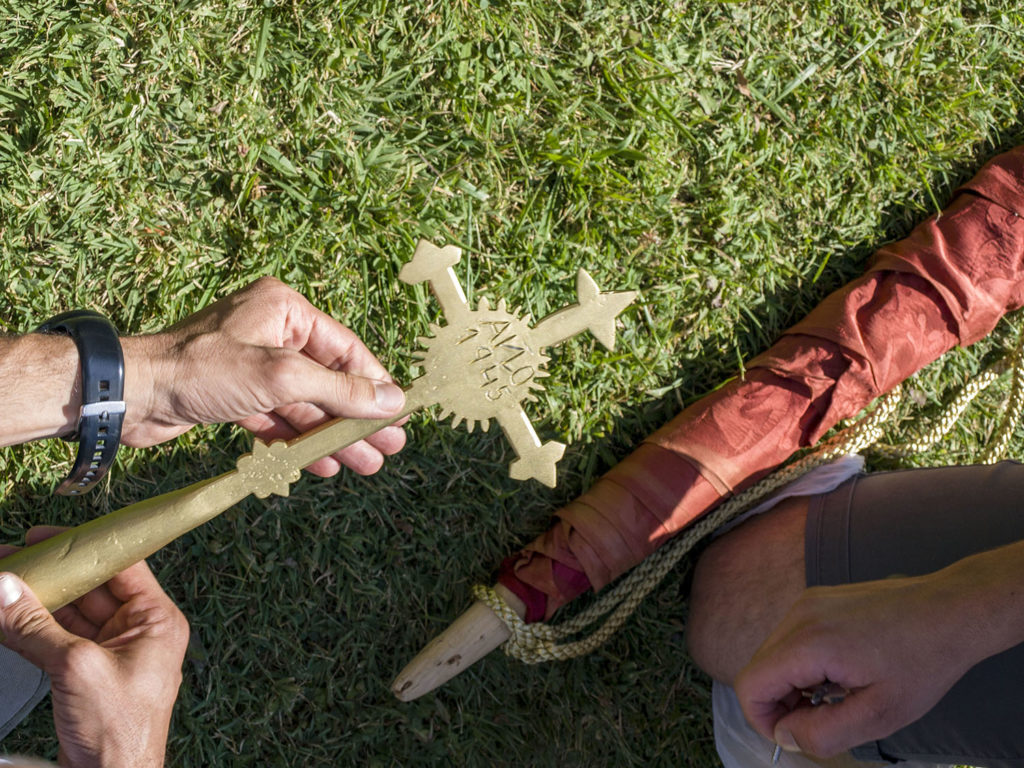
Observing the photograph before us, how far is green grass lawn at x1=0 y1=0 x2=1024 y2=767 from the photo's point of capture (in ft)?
8.11

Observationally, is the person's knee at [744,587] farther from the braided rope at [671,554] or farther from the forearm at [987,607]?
the forearm at [987,607]

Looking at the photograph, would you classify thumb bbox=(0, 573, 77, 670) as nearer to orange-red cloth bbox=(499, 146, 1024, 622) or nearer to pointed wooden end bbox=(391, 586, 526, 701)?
pointed wooden end bbox=(391, 586, 526, 701)

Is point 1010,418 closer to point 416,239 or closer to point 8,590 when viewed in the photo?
point 416,239

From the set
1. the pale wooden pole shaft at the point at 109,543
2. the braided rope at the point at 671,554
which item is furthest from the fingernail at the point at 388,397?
the braided rope at the point at 671,554

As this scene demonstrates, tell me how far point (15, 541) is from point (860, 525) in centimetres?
241

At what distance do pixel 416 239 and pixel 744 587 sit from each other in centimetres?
143

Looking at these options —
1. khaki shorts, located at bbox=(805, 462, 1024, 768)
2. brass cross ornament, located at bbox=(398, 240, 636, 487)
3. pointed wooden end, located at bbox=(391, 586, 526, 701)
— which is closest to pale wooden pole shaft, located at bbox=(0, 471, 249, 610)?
brass cross ornament, located at bbox=(398, 240, 636, 487)

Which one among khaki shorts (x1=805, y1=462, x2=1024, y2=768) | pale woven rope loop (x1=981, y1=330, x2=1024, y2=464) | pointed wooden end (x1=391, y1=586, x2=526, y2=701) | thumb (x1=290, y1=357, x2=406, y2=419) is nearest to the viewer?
thumb (x1=290, y1=357, x2=406, y2=419)

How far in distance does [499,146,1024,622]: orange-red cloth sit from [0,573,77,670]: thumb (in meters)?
A: 1.24

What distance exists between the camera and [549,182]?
104 inches

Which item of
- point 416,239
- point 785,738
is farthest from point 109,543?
point 785,738

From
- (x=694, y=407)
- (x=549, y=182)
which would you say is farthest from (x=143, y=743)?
(x=549, y=182)

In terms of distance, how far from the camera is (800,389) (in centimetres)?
253

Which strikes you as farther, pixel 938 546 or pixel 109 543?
pixel 938 546
